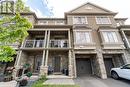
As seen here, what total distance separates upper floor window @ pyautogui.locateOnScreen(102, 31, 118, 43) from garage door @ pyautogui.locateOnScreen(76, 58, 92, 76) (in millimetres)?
4124

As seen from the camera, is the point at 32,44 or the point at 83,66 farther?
the point at 83,66

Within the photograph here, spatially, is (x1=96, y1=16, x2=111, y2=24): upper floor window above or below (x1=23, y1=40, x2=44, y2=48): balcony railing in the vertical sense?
above

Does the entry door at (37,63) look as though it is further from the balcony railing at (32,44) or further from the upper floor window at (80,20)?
the upper floor window at (80,20)

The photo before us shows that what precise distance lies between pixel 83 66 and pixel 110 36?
568 centimetres

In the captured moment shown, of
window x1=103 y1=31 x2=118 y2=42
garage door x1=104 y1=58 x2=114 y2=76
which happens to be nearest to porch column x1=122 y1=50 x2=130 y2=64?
window x1=103 y1=31 x2=118 y2=42

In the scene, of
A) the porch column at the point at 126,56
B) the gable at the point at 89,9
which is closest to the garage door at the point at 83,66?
the porch column at the point at 126,56

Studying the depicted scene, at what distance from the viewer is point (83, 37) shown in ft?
40.9

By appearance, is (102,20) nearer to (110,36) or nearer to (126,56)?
(110,36)

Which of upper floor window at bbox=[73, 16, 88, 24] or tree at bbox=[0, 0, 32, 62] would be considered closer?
tree at bbox=[0, 0, 32, 62]

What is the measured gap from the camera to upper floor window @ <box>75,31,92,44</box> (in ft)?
39.6

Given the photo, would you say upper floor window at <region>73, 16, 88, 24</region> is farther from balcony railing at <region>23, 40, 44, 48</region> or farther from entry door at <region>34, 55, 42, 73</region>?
entry door at <region>34, 55, 42, 73</region>

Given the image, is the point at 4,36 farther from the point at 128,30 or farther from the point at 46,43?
the point at 128,30

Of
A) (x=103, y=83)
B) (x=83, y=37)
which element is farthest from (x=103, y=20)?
(x=103, y=83)

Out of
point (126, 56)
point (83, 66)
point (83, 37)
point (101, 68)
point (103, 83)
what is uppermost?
point (83, 37)
